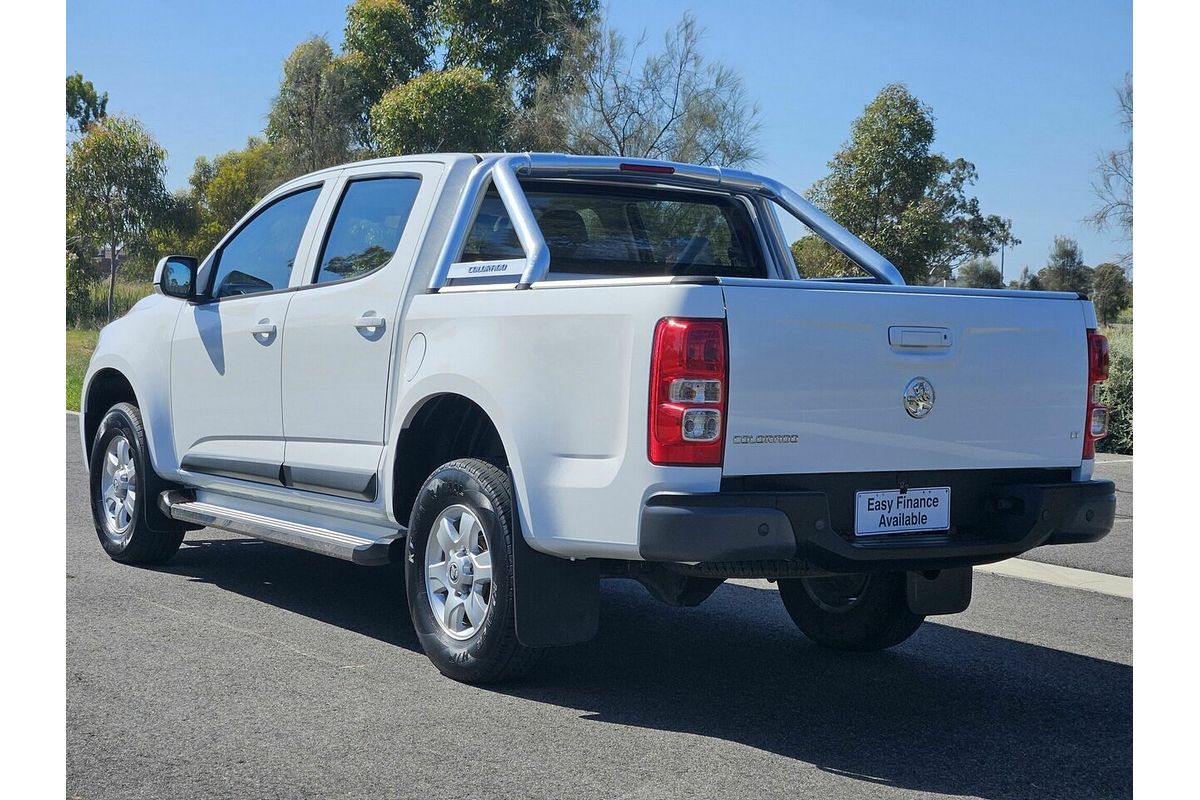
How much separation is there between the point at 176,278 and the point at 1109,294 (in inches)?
2253

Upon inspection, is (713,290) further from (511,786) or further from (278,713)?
(278,713)

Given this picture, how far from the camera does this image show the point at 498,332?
15.8 feet

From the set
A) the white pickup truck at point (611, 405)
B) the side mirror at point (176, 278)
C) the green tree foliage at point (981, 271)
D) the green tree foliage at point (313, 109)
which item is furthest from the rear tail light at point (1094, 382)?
the green tree foliage at point (981, 271)

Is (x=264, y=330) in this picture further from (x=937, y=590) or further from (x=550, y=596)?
(x=937, y=590)

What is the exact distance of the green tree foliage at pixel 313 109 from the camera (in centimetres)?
5581

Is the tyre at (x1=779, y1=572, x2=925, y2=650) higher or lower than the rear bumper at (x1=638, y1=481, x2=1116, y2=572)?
lower

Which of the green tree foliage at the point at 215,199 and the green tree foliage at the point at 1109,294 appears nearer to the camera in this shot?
the green tree foliage at the point at 215,199

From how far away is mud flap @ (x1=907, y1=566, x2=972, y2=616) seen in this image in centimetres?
509

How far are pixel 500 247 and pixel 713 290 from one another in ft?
5.46

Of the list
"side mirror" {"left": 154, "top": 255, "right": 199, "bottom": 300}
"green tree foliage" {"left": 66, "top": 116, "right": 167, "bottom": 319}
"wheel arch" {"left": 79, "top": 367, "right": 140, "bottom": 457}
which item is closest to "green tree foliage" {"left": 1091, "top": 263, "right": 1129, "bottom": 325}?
"green tree foliage" {"left": 66, "top": 116, "right": 167, "bottom": 319}

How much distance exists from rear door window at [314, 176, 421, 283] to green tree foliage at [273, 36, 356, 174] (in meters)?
49.9

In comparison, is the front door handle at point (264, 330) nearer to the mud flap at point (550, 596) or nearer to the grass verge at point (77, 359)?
the mud flap at point (550, 596)

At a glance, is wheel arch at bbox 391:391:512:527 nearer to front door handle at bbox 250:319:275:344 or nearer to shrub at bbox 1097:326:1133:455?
front door handle at bbox 250:319:275:344

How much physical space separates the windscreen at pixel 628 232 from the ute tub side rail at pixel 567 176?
10 cm
